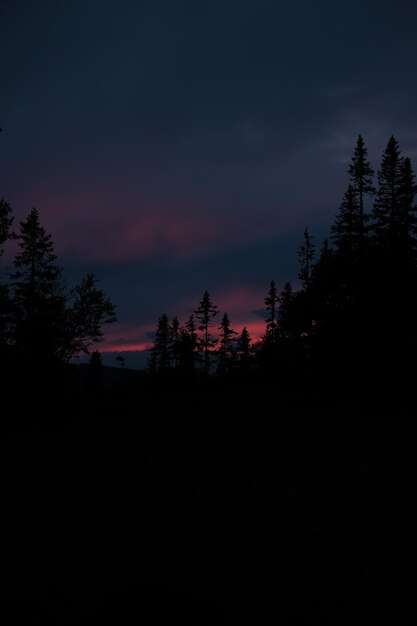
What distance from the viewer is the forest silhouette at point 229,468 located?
6.53 m

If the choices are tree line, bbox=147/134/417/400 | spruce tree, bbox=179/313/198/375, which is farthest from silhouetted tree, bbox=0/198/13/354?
spruce tree, bbox=179/313/198/375

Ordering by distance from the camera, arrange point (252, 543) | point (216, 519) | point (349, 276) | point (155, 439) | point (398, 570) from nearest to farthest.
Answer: point (398, 570), point (252, 543), point (216, 519), point (155, 439), point (349, 276)

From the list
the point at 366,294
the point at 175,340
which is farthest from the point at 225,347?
the point at 366,294

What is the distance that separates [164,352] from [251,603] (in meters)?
63.6

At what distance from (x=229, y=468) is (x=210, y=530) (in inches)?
249

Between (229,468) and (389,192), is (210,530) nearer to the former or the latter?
(229,468)

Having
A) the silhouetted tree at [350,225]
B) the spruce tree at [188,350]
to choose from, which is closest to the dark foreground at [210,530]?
the silhouetted tree at [350,225]

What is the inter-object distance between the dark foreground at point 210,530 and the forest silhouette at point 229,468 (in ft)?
0.15

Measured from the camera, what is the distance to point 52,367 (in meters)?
23.1

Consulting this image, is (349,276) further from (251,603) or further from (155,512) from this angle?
(251,603)

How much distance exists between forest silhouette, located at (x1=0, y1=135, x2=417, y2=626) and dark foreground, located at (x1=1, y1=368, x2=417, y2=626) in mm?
45

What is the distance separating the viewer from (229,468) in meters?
15.5

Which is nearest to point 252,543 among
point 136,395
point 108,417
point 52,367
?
point 52,367

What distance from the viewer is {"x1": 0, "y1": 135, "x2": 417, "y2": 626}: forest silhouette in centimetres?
653
